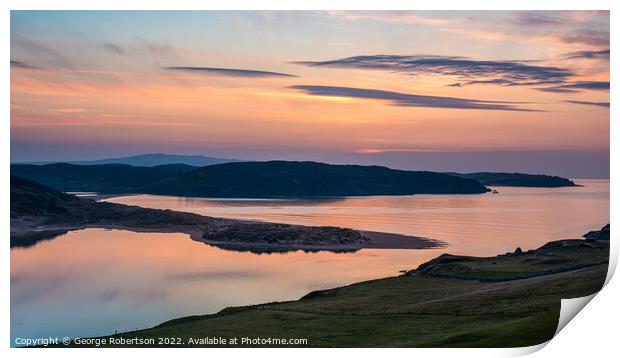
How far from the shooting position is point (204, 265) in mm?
67125

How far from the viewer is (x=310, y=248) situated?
8356 cm

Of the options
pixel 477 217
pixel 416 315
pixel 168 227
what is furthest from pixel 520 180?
pixel 416 315

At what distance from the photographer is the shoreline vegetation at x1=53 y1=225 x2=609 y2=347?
99.6 feet

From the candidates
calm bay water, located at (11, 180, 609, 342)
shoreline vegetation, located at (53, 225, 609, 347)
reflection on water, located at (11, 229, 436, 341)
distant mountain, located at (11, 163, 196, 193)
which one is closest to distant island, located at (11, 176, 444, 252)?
calm bay water, located at (11, 180, 609, 342)

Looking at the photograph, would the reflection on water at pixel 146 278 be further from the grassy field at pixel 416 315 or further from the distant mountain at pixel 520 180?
the distant mountain at pixel 520 180

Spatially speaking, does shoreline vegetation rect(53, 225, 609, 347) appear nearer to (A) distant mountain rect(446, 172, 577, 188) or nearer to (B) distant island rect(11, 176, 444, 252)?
(B) distant island rect(11, 176, 444, 252)

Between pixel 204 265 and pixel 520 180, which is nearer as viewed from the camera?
pixel 204 265

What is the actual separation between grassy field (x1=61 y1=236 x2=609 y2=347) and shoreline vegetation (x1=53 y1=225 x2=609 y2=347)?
0.05 m

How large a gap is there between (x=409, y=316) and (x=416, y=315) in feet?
1.33

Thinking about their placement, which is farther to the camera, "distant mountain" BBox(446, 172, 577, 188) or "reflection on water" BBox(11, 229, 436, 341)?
"distant mountain" BBox(446, 172, 577, 188)

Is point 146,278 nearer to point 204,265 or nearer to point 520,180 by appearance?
point 204,265
